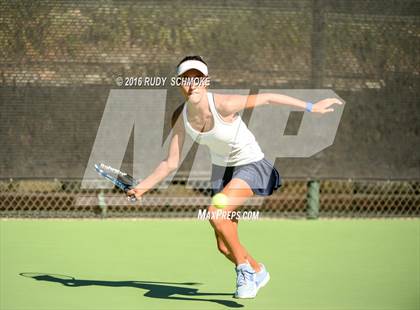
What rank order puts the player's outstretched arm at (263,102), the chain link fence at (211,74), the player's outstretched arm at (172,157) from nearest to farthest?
the player's outstretched arm at (263,102)
the player's outstretched arm at (172,157)
the chain link fence at (211,74)

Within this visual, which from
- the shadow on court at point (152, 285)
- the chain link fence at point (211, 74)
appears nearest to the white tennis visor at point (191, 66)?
the shadow on court at point (152, 285)

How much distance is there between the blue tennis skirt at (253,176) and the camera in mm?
6250

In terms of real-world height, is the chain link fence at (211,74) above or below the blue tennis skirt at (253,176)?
above

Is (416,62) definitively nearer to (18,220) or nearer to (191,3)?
(191,3)

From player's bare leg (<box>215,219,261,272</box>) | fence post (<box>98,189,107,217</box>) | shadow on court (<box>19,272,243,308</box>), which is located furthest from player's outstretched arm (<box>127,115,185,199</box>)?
fence post (<box>98,189,107,217</box>)

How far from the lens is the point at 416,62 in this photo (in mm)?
10898

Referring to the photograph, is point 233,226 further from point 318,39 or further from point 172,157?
point 318,39

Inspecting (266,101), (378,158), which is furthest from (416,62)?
(266,101)

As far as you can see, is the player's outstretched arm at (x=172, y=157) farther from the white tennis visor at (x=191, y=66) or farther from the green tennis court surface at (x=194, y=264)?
the green tennis court surface at (x=194, y=264)
